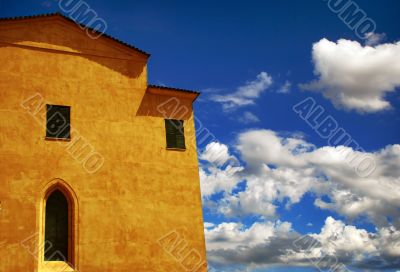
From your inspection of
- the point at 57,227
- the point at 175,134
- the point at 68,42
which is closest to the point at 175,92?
the point at 175,134

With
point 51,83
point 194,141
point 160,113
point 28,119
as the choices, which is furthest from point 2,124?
point 194,141

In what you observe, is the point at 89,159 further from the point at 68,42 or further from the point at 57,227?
the point at 68,42

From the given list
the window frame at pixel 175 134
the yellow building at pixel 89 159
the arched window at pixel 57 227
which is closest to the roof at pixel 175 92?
the yellow building at pixel 89 159

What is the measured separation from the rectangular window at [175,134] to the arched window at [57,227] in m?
4.90

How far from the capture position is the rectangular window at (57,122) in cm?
1856

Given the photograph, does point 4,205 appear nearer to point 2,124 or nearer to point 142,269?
point 2,124

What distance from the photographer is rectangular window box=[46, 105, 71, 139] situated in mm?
18562

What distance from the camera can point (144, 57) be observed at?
70.1ft

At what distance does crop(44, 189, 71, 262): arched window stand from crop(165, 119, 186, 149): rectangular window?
4903mm

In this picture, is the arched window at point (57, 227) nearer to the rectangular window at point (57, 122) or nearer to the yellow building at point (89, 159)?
the yellow building at point (89, 159)

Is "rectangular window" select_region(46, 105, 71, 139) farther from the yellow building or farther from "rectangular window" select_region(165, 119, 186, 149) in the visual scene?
"rectangular window" select_region(165, 119, 186, 149)

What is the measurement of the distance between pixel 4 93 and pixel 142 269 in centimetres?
816

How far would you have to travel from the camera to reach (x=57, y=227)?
1786 cm

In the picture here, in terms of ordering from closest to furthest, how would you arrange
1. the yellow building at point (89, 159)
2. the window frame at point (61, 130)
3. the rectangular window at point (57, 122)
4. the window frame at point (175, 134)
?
the yellow building at point (89, 159) < the window frame at point (61, 130) < the rectangular window at point (57, 122) < the window frame at point (175, 134)
